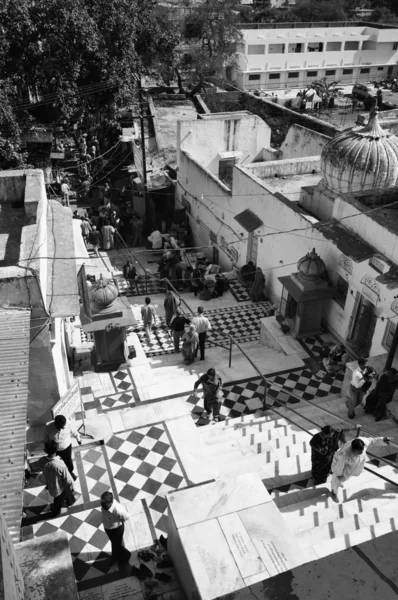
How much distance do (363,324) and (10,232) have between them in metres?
7.99

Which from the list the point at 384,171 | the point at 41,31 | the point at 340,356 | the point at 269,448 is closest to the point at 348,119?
the point at 41,31

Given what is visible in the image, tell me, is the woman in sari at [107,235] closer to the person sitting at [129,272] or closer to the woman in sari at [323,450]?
the person sitting at [129,272]

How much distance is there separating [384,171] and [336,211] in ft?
5.31

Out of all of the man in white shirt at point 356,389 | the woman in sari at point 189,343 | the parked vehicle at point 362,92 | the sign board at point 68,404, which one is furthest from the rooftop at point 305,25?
the sign board at point 68,404

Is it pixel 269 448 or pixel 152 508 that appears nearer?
pixel 152 508

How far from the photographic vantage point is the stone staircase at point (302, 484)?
6.25m

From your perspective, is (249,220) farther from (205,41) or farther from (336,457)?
(205,41)

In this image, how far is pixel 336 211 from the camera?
1270 cm

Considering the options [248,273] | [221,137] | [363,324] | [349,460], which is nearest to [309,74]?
[221,137]

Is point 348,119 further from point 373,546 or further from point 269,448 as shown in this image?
point 373,546

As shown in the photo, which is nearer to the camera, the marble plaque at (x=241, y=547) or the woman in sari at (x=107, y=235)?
the marble plaque at (x=241, y=547)

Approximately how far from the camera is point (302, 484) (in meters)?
8.14

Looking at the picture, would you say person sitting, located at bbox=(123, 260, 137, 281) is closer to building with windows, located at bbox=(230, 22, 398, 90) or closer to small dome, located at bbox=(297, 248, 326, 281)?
small dome, located at bbox=(297, 248, 326, 281)

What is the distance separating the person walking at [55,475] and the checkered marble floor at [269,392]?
337 centimetres
